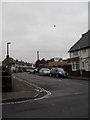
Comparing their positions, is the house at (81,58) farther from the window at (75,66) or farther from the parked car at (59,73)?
the parked car at (59,73)

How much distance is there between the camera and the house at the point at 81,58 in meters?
46.6

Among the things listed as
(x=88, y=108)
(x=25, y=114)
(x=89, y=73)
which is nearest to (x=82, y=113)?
(x=88, y=108)

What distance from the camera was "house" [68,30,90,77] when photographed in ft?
153

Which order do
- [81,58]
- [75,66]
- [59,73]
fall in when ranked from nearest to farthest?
[59,73] < [81,58] < [75,66]

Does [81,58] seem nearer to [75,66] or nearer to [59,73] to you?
[75,66]

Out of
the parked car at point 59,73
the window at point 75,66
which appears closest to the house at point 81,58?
the window at point 75,66

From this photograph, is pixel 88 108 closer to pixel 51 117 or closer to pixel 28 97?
pixel 51 117

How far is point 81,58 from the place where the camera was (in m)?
49.6

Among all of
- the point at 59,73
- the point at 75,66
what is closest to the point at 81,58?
the point at 75,66

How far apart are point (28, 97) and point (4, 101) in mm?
1756

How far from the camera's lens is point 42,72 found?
5384cm

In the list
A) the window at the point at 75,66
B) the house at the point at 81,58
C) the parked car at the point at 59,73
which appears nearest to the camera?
the parked car at the point at 59,73

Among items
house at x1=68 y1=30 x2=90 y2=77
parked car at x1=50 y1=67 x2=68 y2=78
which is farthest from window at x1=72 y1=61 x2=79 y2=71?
parked car at x1=50 y1=67 x2=68 y2=78

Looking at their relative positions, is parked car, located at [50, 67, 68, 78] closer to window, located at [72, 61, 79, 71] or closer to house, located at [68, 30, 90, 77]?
house, located at [68, 30, 90, 77]
